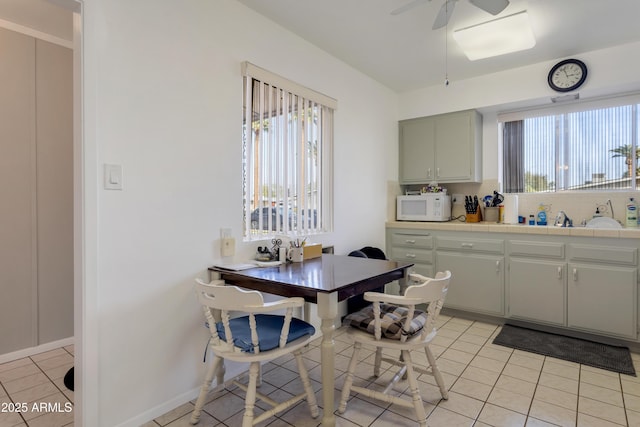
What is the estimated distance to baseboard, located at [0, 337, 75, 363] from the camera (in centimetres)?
249

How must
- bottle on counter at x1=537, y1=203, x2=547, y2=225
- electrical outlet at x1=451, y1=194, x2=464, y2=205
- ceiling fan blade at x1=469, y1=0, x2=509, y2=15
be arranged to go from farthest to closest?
1. electrical outlet at x1=451, y1=194, x2=464, y2=205
2. bottle on counter at x1=537, y1=203, x2=547, y2=225
3. ceiling fan blade at x1=469, y1=0, x2=509, y2=15

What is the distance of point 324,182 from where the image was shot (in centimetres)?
313

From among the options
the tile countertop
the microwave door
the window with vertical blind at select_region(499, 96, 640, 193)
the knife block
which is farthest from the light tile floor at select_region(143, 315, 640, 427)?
the window with vertical blind at select_region(499, 96, 640, 193)

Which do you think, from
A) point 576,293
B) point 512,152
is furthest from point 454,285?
point 512,152

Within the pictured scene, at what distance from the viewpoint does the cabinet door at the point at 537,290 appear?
9.66 feet

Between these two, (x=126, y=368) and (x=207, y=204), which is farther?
(x=207, y=204)

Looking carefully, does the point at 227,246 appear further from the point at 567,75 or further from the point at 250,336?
the point at 567,75

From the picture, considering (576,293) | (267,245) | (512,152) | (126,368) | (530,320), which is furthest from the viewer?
(512,152)

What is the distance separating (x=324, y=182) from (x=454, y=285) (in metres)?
1.71

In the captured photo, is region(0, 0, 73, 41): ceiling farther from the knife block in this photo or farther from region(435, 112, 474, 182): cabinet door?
the knife block

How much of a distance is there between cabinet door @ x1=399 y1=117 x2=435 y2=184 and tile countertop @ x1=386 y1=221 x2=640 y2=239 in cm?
59

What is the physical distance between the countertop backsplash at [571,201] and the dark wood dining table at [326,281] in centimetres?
220

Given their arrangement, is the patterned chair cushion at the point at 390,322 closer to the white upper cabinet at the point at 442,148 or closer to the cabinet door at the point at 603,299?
the cabinet door at the point at 603,299

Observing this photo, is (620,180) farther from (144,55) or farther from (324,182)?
(144,55)
